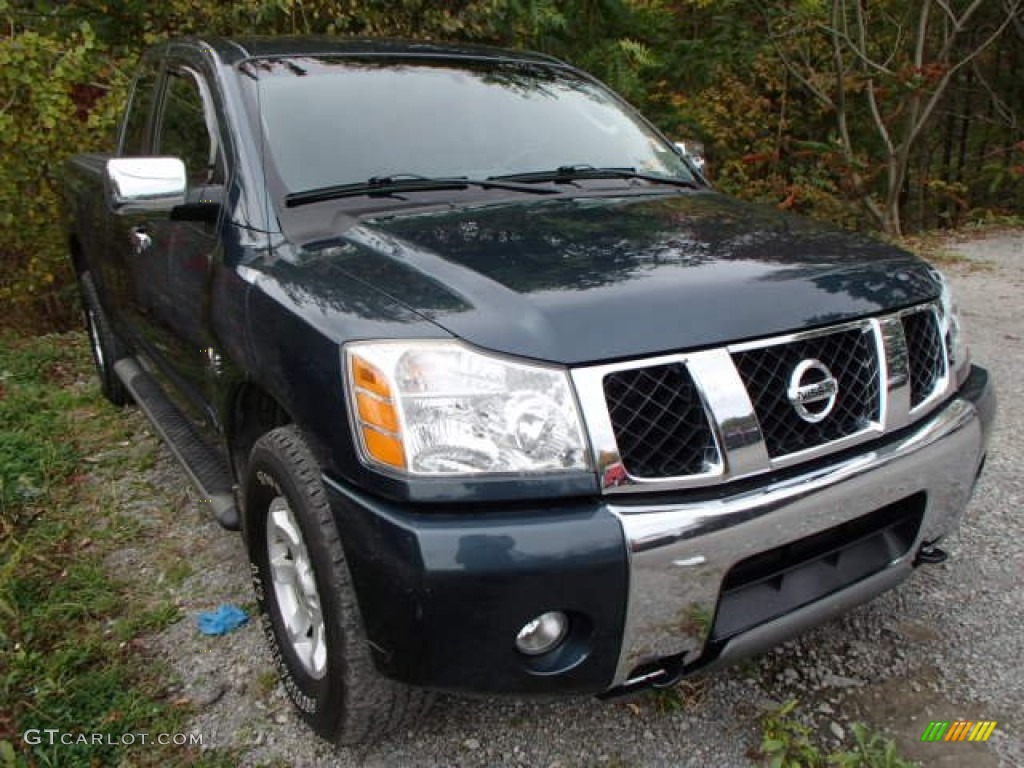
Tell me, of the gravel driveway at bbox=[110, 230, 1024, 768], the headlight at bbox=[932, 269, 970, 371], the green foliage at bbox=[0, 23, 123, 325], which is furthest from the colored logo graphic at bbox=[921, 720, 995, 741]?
the green foliage at bbox=[0, 23, 123, 325]

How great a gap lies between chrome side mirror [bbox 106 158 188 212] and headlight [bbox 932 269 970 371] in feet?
7.17

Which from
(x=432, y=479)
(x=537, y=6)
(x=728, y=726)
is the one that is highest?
(x=537, y=6)

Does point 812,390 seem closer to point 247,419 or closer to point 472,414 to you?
point 472,414

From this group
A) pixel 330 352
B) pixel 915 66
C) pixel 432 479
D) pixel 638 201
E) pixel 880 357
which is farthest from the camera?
pixel 915 66

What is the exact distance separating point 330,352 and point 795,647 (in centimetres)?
162

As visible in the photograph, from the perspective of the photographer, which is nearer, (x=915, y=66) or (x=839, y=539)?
(x=839, y=539)

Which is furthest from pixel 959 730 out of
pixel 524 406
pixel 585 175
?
pixel 585 175

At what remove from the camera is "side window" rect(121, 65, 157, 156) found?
353 cm

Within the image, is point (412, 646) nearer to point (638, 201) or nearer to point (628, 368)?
point (628, 368)

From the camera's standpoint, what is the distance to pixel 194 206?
244 cm

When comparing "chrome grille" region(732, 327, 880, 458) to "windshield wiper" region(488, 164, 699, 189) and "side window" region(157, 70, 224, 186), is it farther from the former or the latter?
"side window" region(157, 70, 224, 186)

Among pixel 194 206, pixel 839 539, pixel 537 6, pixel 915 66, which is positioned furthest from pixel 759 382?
pixel 915 66

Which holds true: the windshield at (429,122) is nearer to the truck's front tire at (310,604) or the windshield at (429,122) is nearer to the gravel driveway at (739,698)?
the truck's front tire at (310,604)

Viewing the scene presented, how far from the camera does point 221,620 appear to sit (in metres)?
2.52
